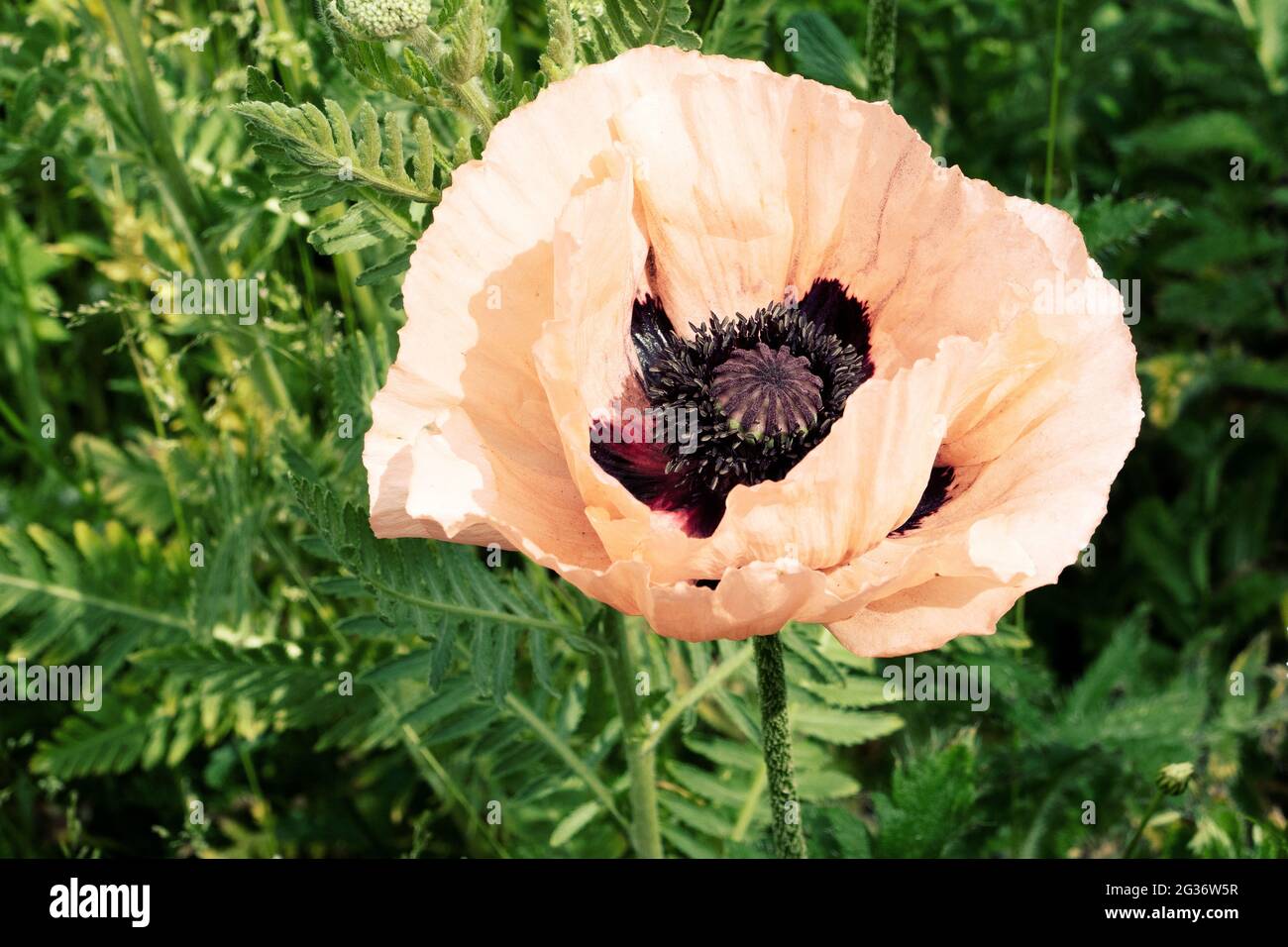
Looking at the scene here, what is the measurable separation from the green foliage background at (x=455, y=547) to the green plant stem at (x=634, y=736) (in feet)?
0.05

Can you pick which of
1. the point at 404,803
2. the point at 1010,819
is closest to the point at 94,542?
the point at 404,803

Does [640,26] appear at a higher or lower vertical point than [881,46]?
lower

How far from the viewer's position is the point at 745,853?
270 centimetres

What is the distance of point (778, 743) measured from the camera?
2.07 meters

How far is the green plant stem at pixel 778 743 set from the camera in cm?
198

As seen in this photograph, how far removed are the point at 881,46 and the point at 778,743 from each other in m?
1.34

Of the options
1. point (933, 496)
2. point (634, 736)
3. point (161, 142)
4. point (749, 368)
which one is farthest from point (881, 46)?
point (161, 142)

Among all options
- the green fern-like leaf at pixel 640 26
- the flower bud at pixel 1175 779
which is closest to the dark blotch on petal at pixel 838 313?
the green fern-like leaf at pixel 640 26

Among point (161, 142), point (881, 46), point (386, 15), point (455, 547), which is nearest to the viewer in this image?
point (386, 15)

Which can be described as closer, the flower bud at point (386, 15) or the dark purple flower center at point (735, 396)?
the flower bud at point (386, 15)

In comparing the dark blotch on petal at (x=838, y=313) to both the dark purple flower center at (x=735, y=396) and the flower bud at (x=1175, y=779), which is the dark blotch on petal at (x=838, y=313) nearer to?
the dark purple flower center at (x=735, y=396)

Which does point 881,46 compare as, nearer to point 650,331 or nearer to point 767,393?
point 650,331

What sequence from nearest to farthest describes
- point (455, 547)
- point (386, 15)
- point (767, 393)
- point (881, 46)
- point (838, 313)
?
point (386, 15) → point (767, 393) → point (838, 313) → point (455, 547) → point (881, 46)

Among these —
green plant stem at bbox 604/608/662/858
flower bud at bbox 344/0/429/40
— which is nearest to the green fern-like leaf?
flower bud at bbox 344/0/429/40
